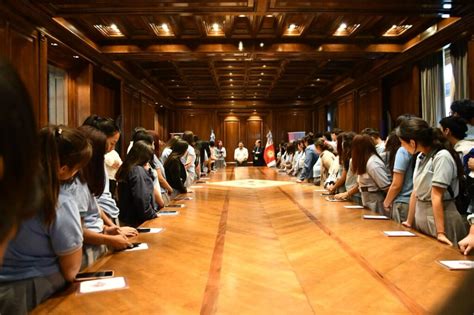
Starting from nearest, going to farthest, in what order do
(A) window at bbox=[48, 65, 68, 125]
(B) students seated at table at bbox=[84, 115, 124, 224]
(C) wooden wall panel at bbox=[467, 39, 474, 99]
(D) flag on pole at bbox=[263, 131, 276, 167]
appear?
(B) students seated at table at bbox=[84, 115, 124, 224]
(C) wooden wall panel at bbox=[467, 39, 474, 99]
(A) window at bbox=[48, 65, 68, 125]
(D) flag on pole at bbox=[263, 131, 276, 167]

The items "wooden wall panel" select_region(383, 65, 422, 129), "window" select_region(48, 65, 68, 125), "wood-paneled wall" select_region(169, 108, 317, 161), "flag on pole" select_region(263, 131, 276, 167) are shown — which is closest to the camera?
"window" select_region(48, 65, 68, 125)

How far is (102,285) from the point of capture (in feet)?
4.94

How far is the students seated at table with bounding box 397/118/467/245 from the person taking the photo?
246cm

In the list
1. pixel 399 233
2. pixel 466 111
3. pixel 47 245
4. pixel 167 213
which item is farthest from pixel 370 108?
pixel 47 245

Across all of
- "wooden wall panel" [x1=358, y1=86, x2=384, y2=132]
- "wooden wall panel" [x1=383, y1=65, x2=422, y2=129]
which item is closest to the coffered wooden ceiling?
"wooden wall panel" [x1=383, y1=65, x2=422, y2=129]

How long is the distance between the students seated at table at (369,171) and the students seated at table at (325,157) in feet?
5.81

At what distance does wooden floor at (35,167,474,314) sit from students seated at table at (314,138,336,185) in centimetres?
296

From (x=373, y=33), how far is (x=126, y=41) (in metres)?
4.77

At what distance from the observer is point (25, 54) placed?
18.2ft

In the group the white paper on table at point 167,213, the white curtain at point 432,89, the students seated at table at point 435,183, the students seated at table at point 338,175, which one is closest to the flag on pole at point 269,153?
the white curtain at point 432,89

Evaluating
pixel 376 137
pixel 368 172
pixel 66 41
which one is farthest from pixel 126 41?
pixel 368 172

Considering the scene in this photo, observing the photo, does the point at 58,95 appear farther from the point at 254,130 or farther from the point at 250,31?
the point at 254,130

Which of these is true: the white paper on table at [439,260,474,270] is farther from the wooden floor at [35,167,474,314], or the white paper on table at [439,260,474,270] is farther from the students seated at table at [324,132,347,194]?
the students seated at table at [324,132,347,194]

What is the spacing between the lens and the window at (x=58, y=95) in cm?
762
